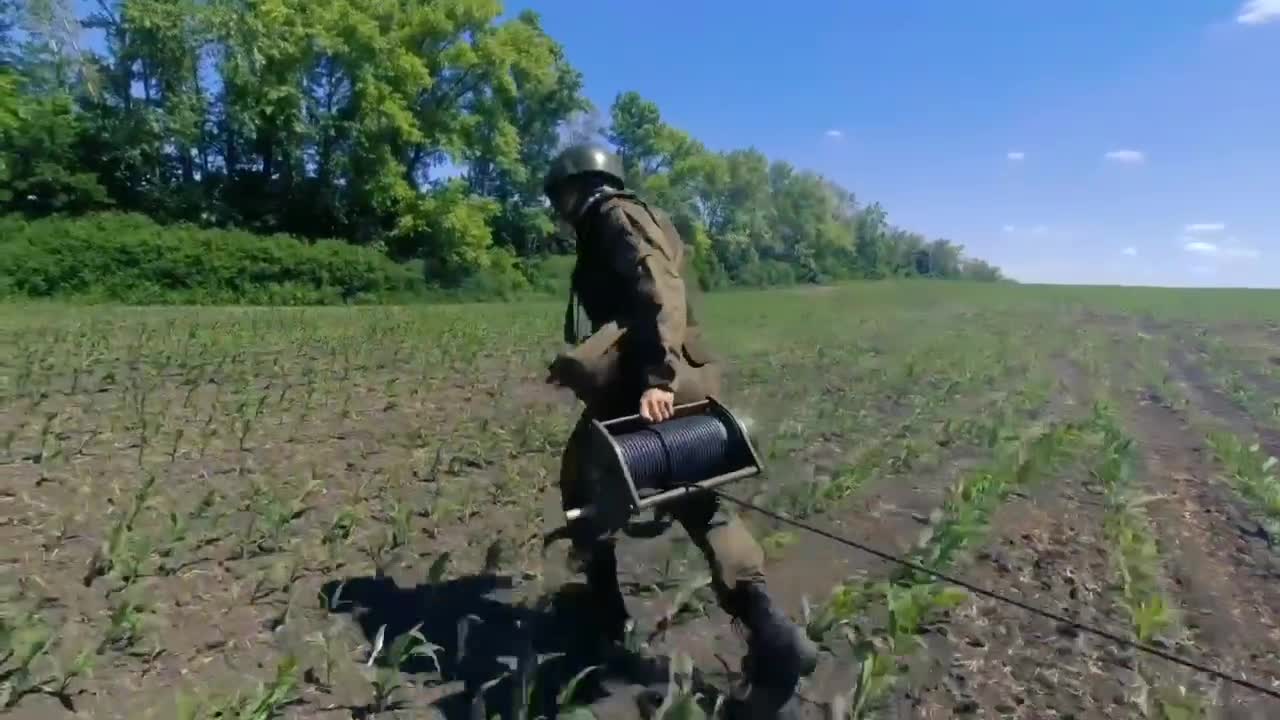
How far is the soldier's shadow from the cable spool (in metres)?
0.71

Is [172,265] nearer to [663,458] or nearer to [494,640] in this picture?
[494,640]

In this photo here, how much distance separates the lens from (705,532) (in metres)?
3.97

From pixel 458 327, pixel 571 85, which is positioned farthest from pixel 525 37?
pixel 458 327

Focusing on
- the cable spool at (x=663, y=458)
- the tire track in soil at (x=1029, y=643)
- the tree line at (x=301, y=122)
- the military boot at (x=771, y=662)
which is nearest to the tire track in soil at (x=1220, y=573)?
the tire track in soil at (x=1029, y=643)

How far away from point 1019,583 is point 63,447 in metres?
→ 6.39

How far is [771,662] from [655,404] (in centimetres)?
112

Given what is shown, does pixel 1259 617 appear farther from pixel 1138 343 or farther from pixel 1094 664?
pixel 1138 343

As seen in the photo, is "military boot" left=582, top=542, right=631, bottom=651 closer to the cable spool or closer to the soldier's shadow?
the soldier's shadow

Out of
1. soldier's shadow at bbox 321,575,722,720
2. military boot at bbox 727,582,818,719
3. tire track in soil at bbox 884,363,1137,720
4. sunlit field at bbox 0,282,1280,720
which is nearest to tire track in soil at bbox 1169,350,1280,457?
sunlit field at bbox 0,282,1280,720

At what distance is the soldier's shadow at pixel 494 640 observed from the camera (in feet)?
12.7

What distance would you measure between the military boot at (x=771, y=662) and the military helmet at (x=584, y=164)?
6.81ft

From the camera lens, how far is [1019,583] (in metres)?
5.14

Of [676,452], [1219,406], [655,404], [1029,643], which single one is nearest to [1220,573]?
[1029,643]

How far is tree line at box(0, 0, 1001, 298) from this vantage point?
1427 inches
